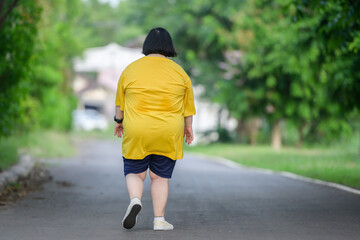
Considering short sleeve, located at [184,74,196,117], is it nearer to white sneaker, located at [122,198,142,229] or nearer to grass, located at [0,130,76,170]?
white sneaker, located at [122,198,142,229]

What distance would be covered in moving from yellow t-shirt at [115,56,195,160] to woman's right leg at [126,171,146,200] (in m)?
0.23

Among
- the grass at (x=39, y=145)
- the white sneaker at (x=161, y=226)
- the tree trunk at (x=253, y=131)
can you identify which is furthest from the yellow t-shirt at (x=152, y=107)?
the tree trunk at (x=253, y=131)

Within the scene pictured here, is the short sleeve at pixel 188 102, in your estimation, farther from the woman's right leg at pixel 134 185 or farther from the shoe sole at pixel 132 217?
the shoe sole at pixel 132 217

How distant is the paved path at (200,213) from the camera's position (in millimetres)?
5977

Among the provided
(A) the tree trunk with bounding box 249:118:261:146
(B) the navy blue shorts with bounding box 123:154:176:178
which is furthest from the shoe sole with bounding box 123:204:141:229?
(A) the tree trunk with bounding box 249:118:261:146

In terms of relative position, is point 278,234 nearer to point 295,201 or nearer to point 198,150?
point 295,201

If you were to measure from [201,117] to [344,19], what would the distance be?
124 ft

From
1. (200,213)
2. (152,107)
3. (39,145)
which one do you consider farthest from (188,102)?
(39,145)

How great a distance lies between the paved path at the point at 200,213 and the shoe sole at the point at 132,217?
0.08m

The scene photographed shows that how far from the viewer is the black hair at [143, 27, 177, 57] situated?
625cm

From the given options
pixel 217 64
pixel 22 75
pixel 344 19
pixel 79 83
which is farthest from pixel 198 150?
pixel 79 83

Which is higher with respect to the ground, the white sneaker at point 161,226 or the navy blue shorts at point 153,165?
the navy blue shorts at point 153,165

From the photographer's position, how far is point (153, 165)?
6262 mm

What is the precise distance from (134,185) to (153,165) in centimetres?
→ 27
